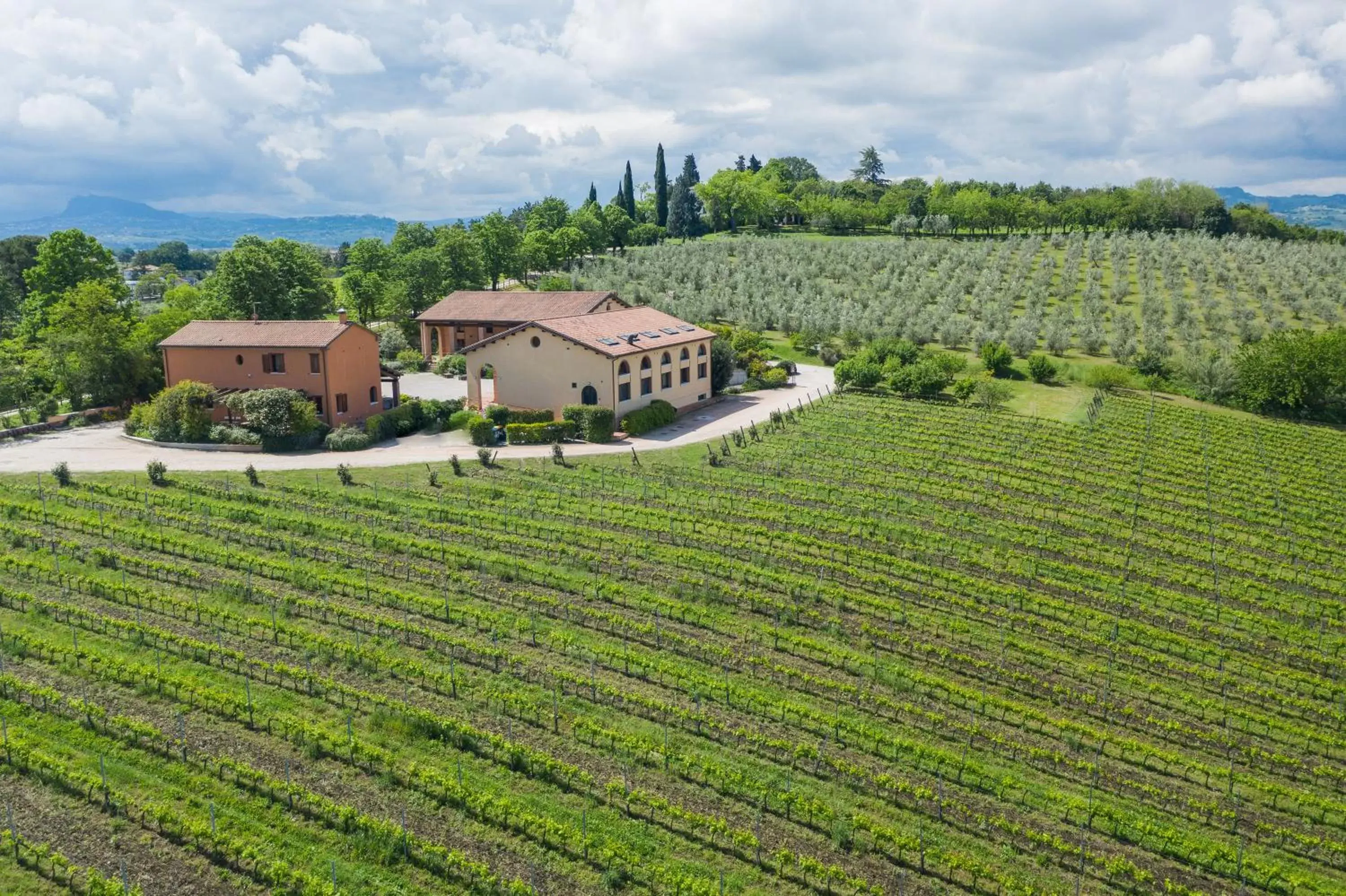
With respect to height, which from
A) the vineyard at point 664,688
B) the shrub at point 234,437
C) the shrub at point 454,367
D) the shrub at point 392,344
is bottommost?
the vineyard at point 664,688

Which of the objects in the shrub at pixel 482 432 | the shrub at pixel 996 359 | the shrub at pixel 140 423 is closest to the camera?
the shrub at pixel 482 432

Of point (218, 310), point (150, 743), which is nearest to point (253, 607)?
point (150, 743)

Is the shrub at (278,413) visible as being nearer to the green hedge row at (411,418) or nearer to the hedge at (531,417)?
the green hedge row at (411,418)

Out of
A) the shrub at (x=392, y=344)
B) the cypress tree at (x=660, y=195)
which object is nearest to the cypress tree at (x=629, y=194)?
the cypress tree at (x=660, y=195)

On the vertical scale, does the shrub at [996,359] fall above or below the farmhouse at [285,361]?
below

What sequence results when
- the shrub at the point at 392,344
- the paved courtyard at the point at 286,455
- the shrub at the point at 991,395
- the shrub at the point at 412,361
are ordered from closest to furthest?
the paved courtyard at the point at 286,455 → the shrub at the point at 991,395 → the shrub at the point at 412,361 → the shrub at the point at 392,344
